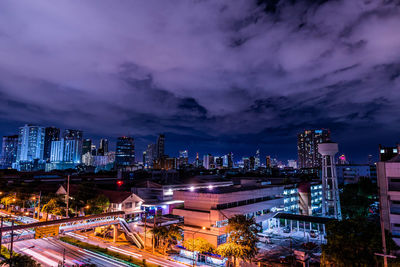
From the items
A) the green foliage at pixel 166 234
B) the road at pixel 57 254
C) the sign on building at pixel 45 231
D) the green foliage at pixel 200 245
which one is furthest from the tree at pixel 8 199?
the green foliage at pixel 200 245

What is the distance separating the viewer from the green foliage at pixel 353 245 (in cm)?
2809

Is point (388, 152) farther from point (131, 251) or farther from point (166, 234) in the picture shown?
point (131, 251)

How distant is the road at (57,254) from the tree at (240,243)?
16858 mm

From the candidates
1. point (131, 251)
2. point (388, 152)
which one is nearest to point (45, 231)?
point (131, 251)

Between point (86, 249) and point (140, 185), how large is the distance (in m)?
35.5

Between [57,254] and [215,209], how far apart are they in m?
29.4

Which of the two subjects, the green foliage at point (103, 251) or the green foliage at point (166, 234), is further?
the green foliage at point (166, 234)

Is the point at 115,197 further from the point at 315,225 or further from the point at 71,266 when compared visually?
the point at 315,225

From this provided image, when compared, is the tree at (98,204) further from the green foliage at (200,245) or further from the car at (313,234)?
the car at (313,234)

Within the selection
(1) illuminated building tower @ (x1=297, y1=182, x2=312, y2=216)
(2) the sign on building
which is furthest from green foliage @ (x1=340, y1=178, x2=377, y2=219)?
(2) the sign on building

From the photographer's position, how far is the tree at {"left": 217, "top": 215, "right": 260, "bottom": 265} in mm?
37719

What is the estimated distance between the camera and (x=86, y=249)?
4728 cm

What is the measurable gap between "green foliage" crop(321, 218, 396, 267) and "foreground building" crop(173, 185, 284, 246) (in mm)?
21998

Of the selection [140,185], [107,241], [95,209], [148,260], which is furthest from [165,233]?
[140,185]
